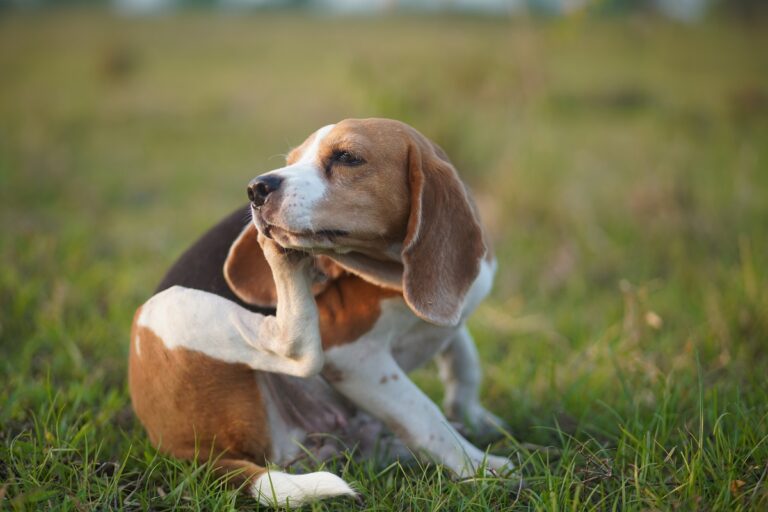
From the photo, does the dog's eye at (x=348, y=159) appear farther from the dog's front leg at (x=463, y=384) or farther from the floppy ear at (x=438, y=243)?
the dog's front leg at (x=463, y=384)

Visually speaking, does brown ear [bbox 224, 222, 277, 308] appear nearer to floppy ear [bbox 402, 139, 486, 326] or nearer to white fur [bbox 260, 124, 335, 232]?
white fur [bbox 260, 124, 335, 232]

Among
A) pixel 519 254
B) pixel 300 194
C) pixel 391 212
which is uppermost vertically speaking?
pixel 300 194

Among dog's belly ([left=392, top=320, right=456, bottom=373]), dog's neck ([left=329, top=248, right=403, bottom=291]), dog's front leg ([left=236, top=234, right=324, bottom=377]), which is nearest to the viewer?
dog's front leg ([left=236, top=234, right=324, bottom=377])

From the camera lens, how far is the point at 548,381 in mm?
3441

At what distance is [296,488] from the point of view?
2.25 meters

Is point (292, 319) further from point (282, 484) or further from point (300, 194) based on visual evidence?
point (282, 484)

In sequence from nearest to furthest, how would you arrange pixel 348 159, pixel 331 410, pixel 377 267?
pixel 348 159, pixel 377 267, pixel 331 410

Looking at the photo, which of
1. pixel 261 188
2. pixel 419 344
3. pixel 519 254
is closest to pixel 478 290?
pixel 419 344

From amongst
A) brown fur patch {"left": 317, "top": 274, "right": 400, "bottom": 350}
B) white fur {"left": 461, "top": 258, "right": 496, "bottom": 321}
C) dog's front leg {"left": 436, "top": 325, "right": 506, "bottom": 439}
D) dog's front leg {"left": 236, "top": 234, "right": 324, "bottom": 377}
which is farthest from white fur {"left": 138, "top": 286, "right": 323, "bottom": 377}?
dog's front leg {"left": 436, "top": 325, "right": 506, "bottom": 439}

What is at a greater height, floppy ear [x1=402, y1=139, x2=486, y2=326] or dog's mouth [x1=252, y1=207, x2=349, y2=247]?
dog's mouth [x1=252, y1=207, x2=349, y2=247]

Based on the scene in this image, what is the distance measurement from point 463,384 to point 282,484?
120cm

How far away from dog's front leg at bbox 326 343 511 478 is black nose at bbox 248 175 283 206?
25.4 inches

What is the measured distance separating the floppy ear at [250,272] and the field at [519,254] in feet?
2.19

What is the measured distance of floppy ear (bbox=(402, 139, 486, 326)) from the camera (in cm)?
251
